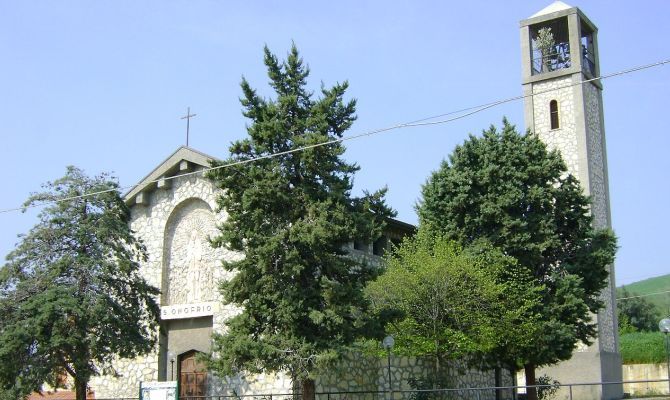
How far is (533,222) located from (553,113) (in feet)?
40.9

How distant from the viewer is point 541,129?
40375 mm

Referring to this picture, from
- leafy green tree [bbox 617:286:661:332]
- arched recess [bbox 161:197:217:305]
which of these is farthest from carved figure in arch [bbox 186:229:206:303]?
leafy green tree [bbox 617:286:661:332]

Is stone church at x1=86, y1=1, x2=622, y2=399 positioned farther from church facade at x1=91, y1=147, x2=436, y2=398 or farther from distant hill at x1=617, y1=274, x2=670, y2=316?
distant hill at x1=617, y1=274, x2=670, y2=316

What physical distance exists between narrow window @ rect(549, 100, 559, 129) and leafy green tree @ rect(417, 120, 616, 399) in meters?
9.49

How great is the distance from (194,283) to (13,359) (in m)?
7.99

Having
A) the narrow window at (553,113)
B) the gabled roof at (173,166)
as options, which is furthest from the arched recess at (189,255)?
the narrow window at (553,113)

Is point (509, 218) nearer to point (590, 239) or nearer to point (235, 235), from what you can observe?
point (590, 239)

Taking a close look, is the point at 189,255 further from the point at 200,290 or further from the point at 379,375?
the point at 379,375

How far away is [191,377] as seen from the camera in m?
29.3

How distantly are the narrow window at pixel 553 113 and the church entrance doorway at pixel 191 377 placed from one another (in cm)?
2201

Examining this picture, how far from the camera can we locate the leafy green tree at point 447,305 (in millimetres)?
26891

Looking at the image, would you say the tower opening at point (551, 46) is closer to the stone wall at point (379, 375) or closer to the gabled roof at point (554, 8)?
the gabled roof at point (554, 8)

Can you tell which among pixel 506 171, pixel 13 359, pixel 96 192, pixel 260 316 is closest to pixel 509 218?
pixel 506 171

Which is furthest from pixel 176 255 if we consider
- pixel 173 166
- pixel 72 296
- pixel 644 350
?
pixel 644 350
